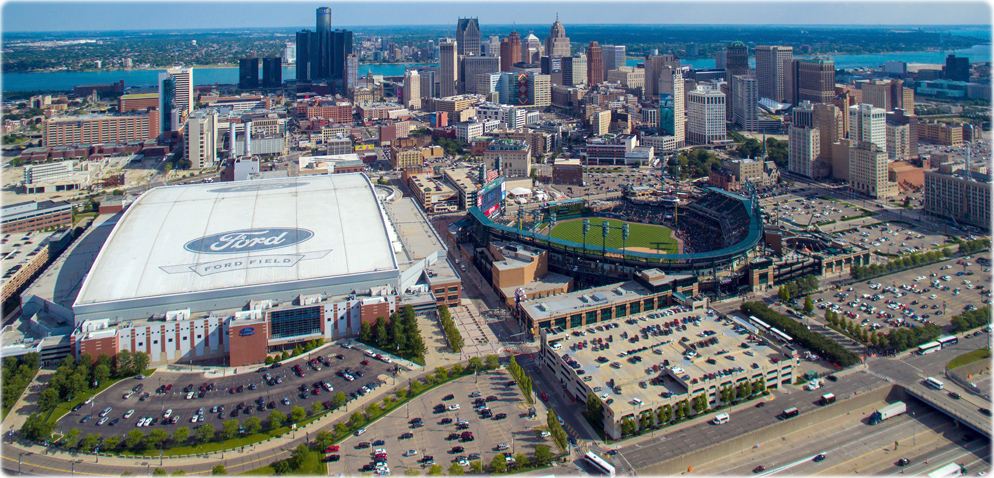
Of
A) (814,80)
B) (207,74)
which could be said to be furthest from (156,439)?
(207,74)

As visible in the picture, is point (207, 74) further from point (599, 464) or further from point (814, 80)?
point (599, 464)

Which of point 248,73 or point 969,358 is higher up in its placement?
point 248,73

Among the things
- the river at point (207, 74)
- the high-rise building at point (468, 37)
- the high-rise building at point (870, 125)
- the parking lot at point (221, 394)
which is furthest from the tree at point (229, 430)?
the high-rise building at point (468, 37)

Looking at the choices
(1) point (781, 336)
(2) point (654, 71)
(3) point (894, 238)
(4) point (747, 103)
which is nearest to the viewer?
(1) point (781, 336)

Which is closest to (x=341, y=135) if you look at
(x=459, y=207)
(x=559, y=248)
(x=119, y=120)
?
(x=119, y=120)

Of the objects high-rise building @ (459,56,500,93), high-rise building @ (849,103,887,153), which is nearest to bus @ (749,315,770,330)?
high-rise building @ (849,103,887,153)

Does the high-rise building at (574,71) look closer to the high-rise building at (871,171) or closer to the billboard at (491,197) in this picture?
the high-rise building at (871,171)
